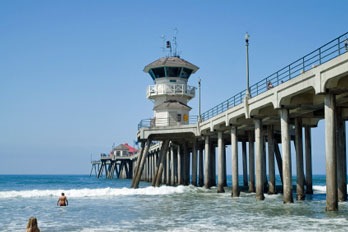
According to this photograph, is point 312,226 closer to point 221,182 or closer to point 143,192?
point 221,182

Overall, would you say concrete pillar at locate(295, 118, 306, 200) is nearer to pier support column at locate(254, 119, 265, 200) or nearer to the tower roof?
pier support column at locate(254, 119, 265, 200)

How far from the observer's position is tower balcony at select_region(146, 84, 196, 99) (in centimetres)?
5259

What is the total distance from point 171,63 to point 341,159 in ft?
91.0

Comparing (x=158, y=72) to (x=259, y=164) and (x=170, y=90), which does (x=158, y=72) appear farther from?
(x=259, y=164)

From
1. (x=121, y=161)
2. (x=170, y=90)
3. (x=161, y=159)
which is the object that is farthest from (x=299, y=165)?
(x=121, y=161)

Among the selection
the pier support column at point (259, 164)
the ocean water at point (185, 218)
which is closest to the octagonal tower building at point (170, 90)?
the pier support column at point (259, 164)

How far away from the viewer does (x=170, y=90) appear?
173ft

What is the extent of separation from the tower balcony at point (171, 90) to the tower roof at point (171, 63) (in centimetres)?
220

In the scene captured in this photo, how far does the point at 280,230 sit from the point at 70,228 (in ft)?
27.8

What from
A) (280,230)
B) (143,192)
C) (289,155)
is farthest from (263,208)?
(143,192)

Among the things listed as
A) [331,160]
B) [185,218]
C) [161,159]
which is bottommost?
[185,218]

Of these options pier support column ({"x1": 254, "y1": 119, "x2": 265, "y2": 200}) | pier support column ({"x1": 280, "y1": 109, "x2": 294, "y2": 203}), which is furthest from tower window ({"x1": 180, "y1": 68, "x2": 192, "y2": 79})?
pier support column ({"x1": 280, "y1": 109, "x2": 294, "y2": 203})

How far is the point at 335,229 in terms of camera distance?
17516 millimetres

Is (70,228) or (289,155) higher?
(289,155)
